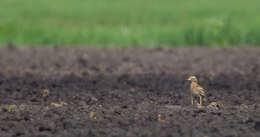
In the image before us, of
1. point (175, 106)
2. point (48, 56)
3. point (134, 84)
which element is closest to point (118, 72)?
point (134, 84)

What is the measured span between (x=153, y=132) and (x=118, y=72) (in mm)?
3132

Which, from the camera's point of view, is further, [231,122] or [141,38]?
[141,38]

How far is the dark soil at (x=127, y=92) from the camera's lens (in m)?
3.27

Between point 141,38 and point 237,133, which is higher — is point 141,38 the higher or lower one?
the higher one

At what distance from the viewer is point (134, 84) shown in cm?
526

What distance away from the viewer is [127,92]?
15.6ft

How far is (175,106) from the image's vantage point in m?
3.92

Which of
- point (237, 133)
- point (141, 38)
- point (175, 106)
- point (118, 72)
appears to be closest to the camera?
point (237, 133)

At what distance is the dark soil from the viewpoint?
10.7ft

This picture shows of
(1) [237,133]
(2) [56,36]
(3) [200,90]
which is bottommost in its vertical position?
(1) [237,133]

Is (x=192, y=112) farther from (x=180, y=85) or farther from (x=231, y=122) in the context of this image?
(x=180, y=85)

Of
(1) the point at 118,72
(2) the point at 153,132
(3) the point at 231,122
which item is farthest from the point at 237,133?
(1) the point at 118,72

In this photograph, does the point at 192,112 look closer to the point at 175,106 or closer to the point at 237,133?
the point at 175,106

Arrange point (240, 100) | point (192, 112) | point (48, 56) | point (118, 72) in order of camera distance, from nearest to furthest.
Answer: point (192, 112)
point (240, 100)
point (118, 72)
point (48, 56)
